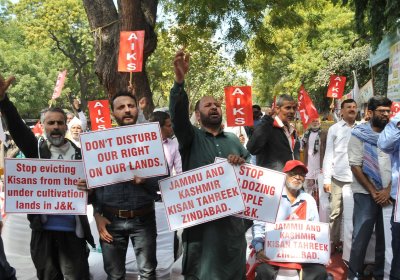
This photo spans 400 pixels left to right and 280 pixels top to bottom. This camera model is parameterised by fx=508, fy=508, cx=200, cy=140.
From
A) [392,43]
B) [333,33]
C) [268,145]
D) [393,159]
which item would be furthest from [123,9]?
[333,33]

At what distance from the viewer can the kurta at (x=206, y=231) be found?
343 cm

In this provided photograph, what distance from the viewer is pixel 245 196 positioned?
12.2 ft

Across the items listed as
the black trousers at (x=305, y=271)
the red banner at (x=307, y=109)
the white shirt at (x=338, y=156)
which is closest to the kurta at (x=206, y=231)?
the black trousers at (x=305, y=271)

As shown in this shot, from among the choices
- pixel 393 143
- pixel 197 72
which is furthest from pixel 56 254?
pixel 197 72

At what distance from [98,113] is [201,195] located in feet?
21.0

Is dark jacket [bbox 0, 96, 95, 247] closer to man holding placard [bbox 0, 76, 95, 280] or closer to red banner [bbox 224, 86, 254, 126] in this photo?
man holding placard [bbox 0, 76, 95, 280]

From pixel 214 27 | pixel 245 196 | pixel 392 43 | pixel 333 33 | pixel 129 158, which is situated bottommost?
pixel 245 196

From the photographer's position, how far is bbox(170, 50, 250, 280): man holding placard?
11.1 feet

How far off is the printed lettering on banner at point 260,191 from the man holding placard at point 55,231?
1.24 m

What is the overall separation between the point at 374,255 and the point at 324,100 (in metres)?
25.6

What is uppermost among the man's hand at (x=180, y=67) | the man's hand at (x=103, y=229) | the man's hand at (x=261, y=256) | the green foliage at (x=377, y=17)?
the green foliage at (x=377, y=17)

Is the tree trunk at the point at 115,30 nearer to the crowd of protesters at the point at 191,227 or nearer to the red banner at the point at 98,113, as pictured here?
the red banner at the point at 98,113

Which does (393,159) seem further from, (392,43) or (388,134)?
(392,43)

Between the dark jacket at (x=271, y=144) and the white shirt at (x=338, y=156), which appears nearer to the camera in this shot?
the dark jacket at (x=271, y=144)
